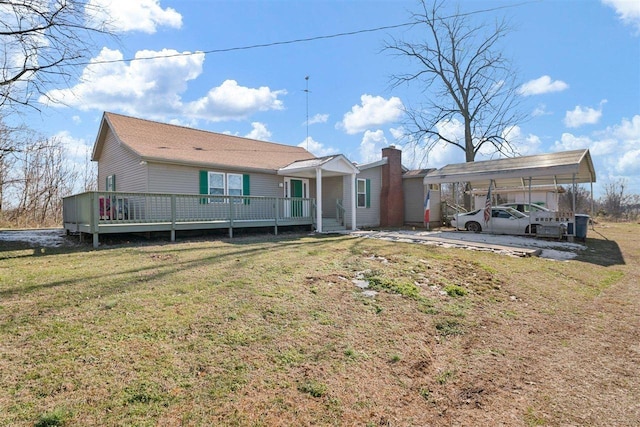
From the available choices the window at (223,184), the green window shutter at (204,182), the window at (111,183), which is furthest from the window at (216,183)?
the window at (111,183)

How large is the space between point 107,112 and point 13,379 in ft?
45.5

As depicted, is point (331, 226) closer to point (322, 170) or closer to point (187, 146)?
point (322, 170)

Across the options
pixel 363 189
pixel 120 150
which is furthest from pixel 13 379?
pixel 363 189

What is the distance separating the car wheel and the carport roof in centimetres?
207

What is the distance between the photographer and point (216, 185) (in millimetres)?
13359

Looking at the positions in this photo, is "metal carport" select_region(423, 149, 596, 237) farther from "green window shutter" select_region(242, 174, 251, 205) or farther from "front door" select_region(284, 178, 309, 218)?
"green window shutter" select_region(242, 174, 251, 205)

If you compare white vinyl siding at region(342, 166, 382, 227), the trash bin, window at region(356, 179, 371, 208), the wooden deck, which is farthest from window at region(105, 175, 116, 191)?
the trash bin

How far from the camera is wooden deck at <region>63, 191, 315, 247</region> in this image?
9.24m

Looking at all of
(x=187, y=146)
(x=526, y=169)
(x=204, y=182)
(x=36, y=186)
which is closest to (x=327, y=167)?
(x=204, y=182)

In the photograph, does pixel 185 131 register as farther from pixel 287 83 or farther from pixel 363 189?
pixel 363 189

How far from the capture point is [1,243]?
30.7ft

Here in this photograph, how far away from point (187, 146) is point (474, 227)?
13548mm

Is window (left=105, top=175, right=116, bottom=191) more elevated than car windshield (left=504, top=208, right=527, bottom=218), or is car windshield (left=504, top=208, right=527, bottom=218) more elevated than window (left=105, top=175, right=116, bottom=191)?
window (left=105, top=175, right=116, bottom=191)

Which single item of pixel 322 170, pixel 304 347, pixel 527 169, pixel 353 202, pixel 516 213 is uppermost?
pixel 322 170
